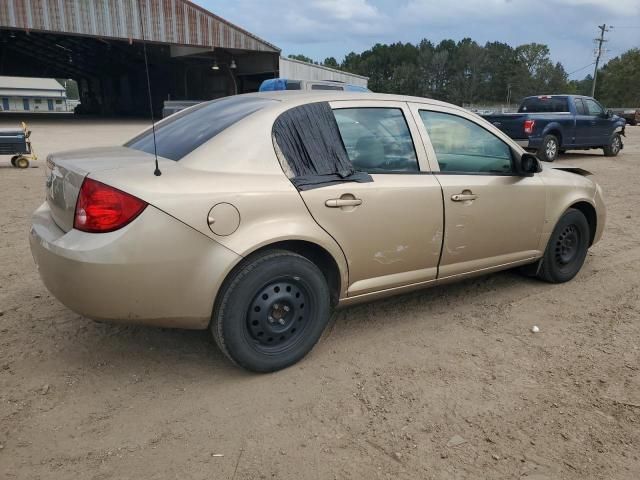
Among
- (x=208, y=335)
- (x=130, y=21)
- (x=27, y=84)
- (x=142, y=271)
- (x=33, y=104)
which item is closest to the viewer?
(x=142, y=271)

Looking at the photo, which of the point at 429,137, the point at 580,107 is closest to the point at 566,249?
the point at 429,137

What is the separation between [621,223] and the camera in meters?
7.06

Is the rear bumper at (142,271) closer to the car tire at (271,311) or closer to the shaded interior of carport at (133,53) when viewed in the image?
the car tire at (271,311)

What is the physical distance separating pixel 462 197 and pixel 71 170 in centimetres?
257

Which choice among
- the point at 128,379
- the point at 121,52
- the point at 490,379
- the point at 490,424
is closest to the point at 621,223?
the point at 490,379

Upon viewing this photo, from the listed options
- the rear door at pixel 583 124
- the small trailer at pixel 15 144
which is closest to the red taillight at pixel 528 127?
the rear door at pixel 583 124

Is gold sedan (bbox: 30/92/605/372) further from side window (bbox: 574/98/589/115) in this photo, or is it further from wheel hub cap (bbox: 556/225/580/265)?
side window (bbox: 574/98/589/115)

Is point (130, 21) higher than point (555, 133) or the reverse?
higher

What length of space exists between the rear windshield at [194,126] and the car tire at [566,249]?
2.86 m

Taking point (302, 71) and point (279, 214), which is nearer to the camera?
point (279, 214)

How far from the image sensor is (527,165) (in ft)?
13.2

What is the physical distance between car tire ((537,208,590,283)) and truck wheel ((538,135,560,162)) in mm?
9596

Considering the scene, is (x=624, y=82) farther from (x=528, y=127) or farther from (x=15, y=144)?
(x=15, y=144)

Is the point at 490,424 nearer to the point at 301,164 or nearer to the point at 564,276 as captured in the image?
the point at 301,164
